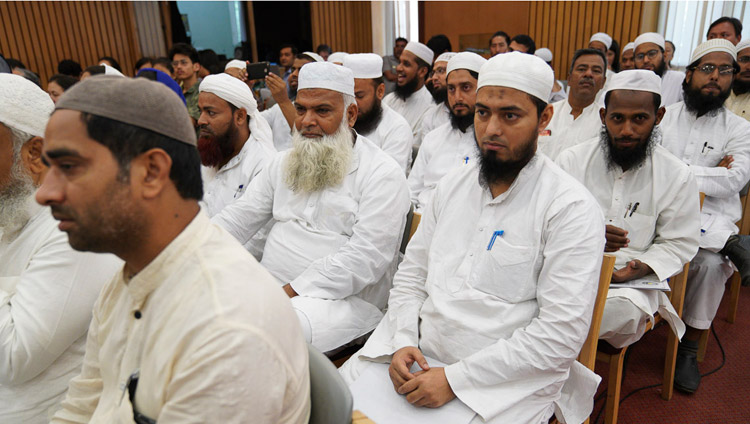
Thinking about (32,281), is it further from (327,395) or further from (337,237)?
(337,237)

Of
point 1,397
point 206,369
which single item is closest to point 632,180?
point 206,369

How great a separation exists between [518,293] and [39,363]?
1461mm

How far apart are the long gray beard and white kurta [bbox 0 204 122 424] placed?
2 centimetres

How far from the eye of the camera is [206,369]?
82 centimetres

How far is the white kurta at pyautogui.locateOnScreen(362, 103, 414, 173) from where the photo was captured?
12.8ft

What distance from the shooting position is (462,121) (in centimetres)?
349

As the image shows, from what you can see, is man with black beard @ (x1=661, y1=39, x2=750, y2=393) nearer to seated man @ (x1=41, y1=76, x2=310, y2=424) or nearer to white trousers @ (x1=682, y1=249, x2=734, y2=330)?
white trousers @ (x1=682, y1=249, x2=734, y2=330)

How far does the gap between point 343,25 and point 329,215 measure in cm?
1050

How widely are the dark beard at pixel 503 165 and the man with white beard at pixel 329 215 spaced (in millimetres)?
581

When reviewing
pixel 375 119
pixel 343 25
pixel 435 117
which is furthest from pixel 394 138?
pixel 343 25

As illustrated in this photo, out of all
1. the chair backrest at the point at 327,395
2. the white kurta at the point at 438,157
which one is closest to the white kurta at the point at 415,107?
the white kurta at the point at 438,157

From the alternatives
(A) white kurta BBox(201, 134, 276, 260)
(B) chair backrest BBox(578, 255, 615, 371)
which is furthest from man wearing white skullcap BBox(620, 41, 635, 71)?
(B) chair backrest BBox(578, 255, 615, 371)

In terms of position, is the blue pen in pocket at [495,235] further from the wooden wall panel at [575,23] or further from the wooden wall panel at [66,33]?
the wooden wall panel at [66,33]

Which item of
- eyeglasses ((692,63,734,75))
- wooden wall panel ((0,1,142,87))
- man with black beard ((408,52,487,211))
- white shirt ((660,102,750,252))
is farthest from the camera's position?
wooden wall panel ((0,1,142,87))
